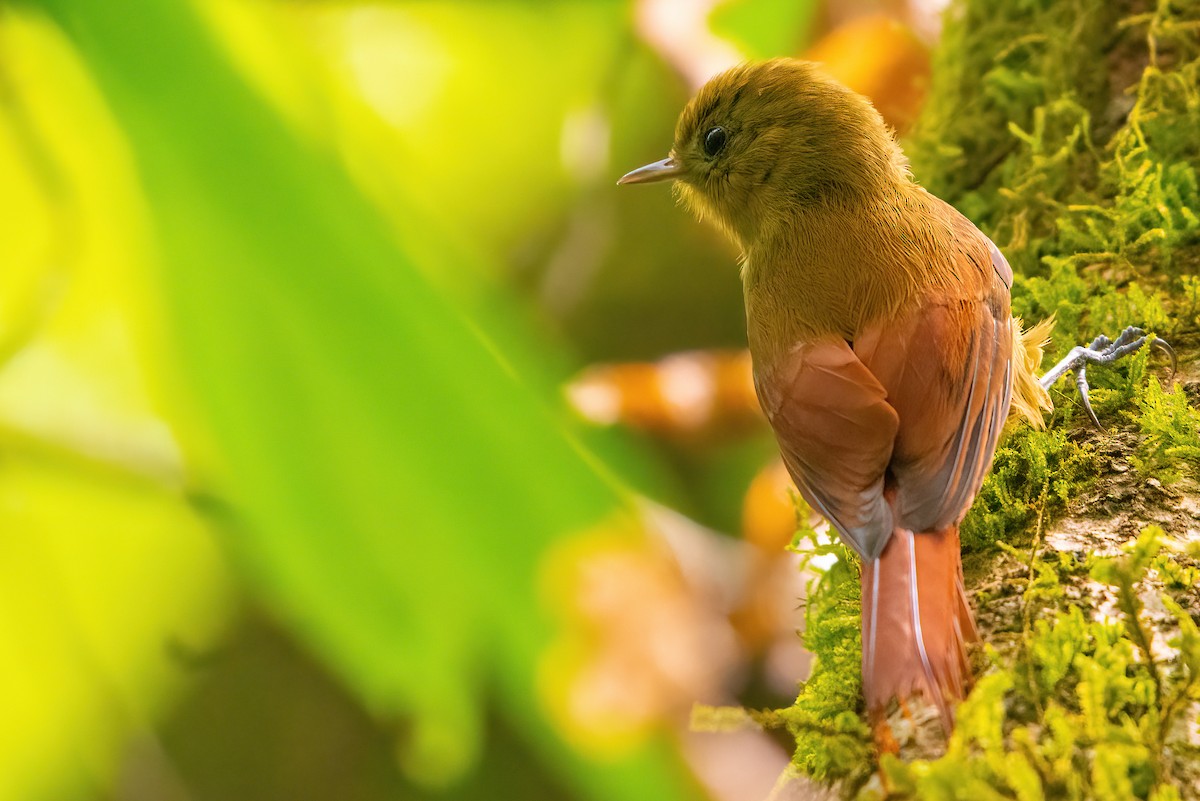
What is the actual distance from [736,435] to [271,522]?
117cm

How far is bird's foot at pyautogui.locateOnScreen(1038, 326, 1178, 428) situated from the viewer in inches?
46.7

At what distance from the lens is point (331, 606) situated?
207cm

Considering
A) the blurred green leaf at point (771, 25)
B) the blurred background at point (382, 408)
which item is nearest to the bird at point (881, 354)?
the blurred background at point (382, 408)

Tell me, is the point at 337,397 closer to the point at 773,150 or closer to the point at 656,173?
the point at 656,173

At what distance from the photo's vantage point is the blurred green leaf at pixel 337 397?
6.50 feet

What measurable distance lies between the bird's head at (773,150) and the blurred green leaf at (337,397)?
0.58 metres

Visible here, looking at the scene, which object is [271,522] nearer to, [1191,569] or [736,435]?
[736,435]

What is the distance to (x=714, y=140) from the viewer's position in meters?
1.72

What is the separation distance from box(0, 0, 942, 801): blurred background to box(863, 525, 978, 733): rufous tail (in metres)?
1.19

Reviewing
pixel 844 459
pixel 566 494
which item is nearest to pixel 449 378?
pixel 566 494

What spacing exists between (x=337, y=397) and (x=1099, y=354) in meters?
1.41

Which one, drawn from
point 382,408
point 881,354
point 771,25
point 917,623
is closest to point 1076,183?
point 881,354

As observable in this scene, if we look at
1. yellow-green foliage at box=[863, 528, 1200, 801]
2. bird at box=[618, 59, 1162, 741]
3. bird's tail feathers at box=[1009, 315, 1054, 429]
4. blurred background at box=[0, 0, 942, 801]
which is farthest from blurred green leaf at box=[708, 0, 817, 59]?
yellow-green foliage at box=[863, 528, 1200, 801]

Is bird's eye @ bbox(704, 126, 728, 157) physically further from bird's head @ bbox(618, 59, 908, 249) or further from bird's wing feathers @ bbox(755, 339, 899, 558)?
bird's wing feathers @ bbox(755, 339, 899, 558)
